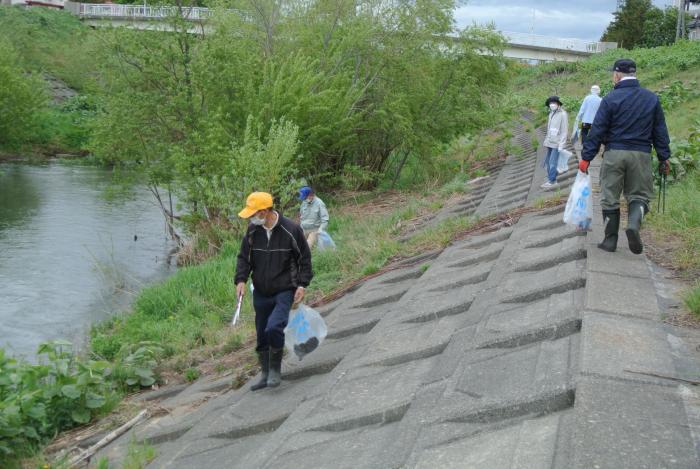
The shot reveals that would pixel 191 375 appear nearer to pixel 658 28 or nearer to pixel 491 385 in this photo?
pixel 491 385

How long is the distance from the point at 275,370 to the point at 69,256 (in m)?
13.1

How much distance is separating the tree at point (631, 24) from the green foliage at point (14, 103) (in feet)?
145

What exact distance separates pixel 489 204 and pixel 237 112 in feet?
23.1

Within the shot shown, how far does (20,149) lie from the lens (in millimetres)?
42125

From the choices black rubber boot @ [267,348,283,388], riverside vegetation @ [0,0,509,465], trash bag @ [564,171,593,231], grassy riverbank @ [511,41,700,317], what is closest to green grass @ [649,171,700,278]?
grassy riverbank @ [511,41,700,317]

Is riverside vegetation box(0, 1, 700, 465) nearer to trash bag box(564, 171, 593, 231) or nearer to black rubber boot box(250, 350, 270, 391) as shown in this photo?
trash bag box(564, 171, 593, 231)

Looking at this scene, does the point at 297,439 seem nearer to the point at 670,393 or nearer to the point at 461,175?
the point at 670,393

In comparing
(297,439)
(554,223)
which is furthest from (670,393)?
(554,223)

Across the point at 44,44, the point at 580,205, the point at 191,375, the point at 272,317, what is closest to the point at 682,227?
the point at 580,205

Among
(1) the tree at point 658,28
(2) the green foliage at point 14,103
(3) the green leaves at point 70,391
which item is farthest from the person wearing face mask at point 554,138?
(1) the tree at point 658,28

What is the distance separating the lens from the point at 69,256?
19.0 m

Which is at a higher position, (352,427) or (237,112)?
(237,112)

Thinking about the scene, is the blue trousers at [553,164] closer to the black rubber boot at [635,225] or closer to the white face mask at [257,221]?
the black rubber boot at [635,225]

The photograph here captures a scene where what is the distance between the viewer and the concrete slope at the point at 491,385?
4152 mm
